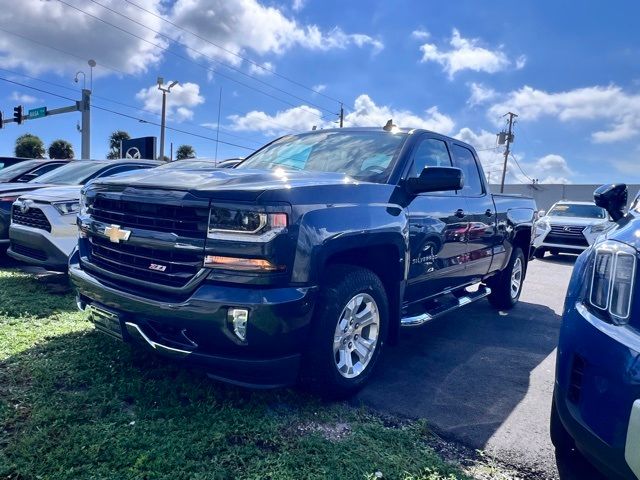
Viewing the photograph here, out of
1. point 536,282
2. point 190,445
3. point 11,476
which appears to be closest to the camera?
point 11,476

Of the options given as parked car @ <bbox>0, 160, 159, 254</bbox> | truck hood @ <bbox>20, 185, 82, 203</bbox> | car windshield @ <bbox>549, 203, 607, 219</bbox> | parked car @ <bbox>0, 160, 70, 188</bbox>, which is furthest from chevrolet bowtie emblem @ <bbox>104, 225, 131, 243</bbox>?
car windshield @ <bbox>549, 203, 607, 219</bbox>

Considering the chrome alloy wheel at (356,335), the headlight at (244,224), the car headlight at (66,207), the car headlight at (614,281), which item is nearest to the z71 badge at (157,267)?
the headlight at (244,224)

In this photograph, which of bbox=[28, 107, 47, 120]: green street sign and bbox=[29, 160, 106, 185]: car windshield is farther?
bbox=[28, 107, 47, 120]: green street sign

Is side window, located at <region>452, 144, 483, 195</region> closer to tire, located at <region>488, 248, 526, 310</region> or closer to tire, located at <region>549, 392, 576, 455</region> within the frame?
tire, located at <region>488, 248, 526, 310</region>

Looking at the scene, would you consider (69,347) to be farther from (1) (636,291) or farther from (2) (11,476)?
(1) (636,291)

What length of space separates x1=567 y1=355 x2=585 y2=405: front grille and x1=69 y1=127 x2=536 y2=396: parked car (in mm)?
1254

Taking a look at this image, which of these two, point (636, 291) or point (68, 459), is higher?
point (636, 291)

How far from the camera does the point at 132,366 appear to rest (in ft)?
10.7

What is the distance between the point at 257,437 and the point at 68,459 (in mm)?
918

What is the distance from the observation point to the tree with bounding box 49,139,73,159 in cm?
3770

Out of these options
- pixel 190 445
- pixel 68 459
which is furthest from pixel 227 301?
pixel 68 459

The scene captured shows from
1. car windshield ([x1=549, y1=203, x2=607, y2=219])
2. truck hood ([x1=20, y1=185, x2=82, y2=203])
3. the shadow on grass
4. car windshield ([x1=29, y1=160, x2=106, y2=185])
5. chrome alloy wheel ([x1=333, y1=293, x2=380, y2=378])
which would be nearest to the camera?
the shadow on grass

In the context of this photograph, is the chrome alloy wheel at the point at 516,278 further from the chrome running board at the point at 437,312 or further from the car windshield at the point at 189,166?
the car windshield at the point at 189,166

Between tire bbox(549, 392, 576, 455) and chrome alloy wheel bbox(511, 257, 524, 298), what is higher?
chrome alloy wheel bbox(511, 257, 524, 298)
